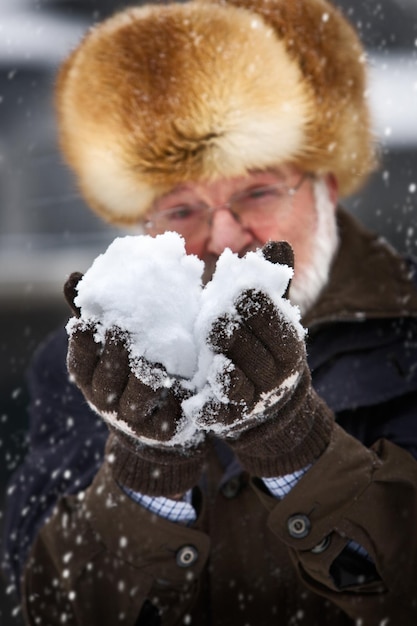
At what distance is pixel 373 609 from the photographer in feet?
4.08

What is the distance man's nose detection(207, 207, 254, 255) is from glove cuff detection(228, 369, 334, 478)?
552mm

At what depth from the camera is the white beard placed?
63.8 inches

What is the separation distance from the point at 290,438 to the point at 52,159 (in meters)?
3.19

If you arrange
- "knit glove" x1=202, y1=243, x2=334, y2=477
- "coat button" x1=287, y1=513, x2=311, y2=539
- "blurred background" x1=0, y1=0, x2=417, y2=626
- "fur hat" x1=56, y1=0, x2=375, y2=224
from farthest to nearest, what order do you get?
"blurred background" x1=0, y1=0, x2=417, y2=626 < "fur hat" x1=56, y1=0, x2=375, y2=224 < "coat button" x1=287, y1=513, x2=311, y2=539 < "knit glove" x1=202, y1=243, x2=334, y2=477

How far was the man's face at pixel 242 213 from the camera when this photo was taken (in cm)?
161

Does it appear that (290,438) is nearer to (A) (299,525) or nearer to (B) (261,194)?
(A) (299,525)

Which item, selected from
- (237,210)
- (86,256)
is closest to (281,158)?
(237,210)

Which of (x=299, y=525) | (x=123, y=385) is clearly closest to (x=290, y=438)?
(x=299, y=525)

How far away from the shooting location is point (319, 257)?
169 centimetres

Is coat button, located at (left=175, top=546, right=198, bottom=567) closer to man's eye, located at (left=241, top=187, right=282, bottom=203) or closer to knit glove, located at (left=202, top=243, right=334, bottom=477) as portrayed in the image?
knit glove, located at (left=202, top=243, right=334, bottom=477)

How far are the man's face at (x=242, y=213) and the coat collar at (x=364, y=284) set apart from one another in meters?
0.10

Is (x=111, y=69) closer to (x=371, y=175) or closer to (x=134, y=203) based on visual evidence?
(x=134, y=203)

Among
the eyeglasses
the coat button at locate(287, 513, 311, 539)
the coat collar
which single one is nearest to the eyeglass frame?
the eyeglasses

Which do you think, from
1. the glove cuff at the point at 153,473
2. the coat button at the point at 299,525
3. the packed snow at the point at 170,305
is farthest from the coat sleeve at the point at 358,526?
the packed snow at the point at 170,305
